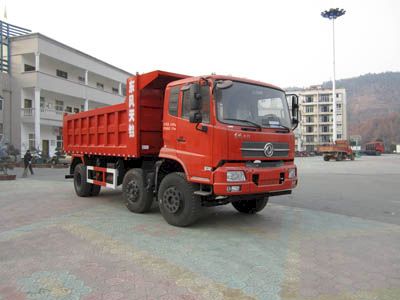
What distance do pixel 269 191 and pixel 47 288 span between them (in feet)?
12.7

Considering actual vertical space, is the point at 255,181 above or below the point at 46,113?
below

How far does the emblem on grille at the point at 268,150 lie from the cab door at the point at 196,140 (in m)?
1.02

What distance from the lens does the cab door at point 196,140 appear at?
5.92m

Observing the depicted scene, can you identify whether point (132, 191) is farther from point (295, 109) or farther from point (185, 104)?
point (295, 109)

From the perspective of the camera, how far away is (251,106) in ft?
20.6

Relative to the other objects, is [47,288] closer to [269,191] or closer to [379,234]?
[269,191]

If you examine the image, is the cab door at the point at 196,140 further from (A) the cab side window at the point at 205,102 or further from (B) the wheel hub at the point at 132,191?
(B) the wheel hub at the point at 132,191

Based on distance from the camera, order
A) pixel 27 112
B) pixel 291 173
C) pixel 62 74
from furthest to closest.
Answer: pixel 62 74 < pixel 27 112 < pixel 291 173

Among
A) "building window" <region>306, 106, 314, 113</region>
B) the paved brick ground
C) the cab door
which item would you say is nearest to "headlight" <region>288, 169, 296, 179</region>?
the paved brick ground

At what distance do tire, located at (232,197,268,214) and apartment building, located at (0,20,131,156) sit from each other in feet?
82.6

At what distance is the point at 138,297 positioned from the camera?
364 centimetres

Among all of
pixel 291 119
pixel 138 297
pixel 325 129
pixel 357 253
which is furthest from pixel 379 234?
pixel 325 129

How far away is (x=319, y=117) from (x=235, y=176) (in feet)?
341

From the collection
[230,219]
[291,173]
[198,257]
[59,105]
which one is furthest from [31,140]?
[198,257]
